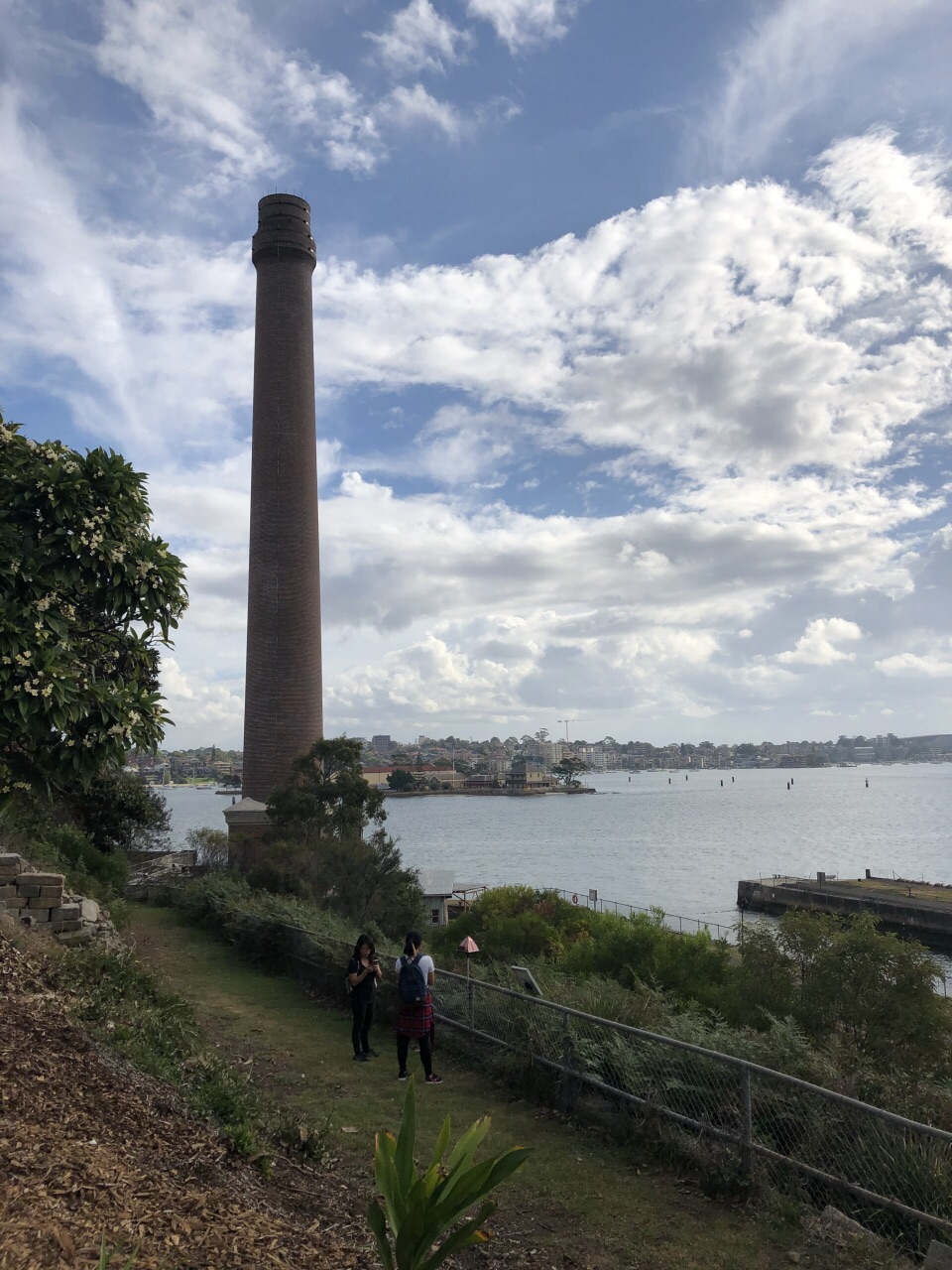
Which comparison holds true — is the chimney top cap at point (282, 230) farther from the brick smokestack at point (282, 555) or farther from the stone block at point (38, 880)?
the stone block at point (38, 880)

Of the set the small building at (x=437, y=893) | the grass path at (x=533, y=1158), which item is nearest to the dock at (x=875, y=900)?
the small building at (x=437, y=893)

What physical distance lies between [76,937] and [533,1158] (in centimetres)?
792

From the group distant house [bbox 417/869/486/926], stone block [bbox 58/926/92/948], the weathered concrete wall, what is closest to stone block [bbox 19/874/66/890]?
stone block [bbox 58/926/92/948]

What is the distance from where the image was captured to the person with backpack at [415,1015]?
346 inches

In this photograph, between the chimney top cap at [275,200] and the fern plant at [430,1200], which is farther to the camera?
the chimney top cap at [275,200]

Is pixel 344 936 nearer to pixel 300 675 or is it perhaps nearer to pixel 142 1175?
pixel 142 1175

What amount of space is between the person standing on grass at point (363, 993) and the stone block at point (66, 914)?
496 centimetres

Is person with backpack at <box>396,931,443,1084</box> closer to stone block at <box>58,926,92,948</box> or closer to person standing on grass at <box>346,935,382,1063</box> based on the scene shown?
person standing on grass at <box>346,935,382,1063</box>

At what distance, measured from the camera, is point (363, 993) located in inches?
380

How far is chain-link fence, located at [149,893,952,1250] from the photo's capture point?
18.6 feet

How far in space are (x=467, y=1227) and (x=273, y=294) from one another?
5827 centimetres

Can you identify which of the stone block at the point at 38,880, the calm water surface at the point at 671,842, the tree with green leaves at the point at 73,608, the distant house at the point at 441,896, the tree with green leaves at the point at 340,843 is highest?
the tree with green leaves at the point at 73,608

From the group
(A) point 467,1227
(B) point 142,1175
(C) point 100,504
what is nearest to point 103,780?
(C) point 100,504

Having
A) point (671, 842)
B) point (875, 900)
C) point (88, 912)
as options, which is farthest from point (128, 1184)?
point (671, 842)
